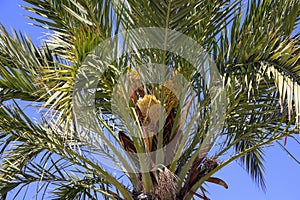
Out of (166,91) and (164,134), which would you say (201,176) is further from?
(166,91)

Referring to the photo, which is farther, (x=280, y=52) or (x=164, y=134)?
(x=164, y=134)

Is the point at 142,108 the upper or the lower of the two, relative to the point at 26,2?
lower

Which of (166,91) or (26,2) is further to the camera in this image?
(26,2)

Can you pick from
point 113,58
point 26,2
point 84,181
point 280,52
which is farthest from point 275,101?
point 26,2

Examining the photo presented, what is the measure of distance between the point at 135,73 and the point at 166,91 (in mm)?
325

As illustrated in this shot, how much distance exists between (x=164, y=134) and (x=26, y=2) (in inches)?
71.6

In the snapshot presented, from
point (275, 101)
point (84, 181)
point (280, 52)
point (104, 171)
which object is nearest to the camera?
point (280, 52)

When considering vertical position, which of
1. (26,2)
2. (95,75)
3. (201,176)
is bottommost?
(201,176)

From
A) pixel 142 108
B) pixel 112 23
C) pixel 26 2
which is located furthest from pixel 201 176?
pixel 26 2

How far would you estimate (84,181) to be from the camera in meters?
5.28

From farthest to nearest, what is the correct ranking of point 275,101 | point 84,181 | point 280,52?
point 84,181 < point 275,101 < point 280,52

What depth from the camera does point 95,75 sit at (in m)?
4.17

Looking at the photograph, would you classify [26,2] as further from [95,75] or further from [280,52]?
[280,52]

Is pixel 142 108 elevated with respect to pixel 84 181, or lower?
elevated
